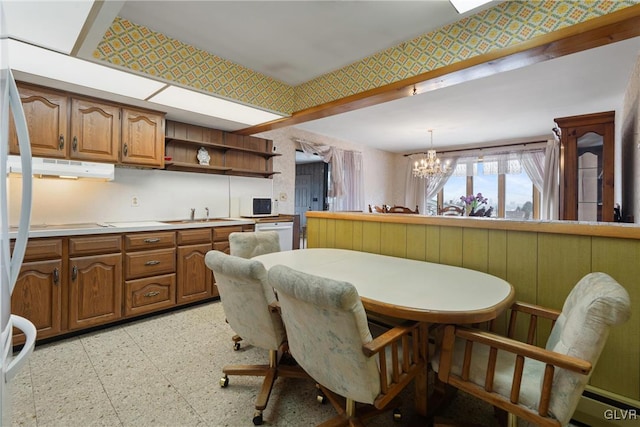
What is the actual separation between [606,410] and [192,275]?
329cm

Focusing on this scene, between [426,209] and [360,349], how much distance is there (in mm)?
6366

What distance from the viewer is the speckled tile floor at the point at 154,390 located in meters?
1.54

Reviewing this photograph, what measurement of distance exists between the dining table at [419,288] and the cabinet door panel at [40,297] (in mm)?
1742

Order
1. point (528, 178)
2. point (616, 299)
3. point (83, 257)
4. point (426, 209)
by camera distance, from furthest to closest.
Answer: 1. point (426, 209)
2. point (528, 178)
3. point (83, 257)
4. point (616, 299)

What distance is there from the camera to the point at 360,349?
3.45ft

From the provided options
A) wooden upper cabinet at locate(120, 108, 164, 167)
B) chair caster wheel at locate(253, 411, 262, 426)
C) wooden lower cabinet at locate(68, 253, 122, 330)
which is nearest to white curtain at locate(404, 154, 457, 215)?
wooden upper cabinet at locate(120, 108, 164, 167)

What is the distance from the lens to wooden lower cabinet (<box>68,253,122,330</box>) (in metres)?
2.40

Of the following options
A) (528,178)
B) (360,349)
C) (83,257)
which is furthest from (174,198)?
(528,178)

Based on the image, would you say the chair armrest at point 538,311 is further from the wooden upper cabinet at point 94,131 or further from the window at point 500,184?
the window at point 500,184

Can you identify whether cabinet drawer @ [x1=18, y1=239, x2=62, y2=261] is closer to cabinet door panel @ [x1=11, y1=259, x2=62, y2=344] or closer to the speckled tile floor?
cabinet door panel @ [x1=11, y1=259, x2=62, y2=344]

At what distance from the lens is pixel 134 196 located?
128 inches

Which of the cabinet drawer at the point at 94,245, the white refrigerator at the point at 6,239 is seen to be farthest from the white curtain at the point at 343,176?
the white refrigerator at the point at 6,239

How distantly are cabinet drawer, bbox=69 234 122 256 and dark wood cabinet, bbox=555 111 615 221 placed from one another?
188 inches

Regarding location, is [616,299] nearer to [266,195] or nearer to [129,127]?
[129,127]
